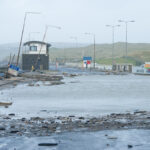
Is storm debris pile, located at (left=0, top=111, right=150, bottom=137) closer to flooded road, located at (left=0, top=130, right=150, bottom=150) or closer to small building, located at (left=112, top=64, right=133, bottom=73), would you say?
flooded road, located at (left=0, top=130, right=150, bottom=150)

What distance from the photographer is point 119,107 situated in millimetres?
29234

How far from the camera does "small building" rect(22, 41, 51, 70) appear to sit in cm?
10475

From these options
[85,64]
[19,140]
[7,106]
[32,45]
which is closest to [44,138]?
[19,140]

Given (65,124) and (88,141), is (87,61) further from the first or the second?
(88,141)

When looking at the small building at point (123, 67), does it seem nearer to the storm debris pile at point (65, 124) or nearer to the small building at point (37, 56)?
the small building at point (37, 56)

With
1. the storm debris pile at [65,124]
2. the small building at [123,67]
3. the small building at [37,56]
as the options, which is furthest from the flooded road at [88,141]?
the small building at [123,67]

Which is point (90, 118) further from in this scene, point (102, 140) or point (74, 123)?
point (102, 140)

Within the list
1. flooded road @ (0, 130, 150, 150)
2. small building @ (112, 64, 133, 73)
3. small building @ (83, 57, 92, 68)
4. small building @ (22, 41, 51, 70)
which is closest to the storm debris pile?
flooded road @ (0, 130, 150, 150)

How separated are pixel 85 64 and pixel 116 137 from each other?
118 metres

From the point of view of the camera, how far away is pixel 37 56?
10456 centimetres

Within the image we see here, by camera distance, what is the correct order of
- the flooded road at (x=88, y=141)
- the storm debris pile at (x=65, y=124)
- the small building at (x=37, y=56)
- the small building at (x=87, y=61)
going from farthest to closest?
the small building at (x=87, y=61), the small building at (x=37, y=56), the storm debris pile at (x=65, y=124), the flooded road at (x=88, y=141)

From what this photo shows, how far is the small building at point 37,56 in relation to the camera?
4124 inches

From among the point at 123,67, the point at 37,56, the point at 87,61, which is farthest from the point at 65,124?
the point at 87,61

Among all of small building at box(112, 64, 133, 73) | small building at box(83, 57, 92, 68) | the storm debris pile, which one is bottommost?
the storm debris pile
